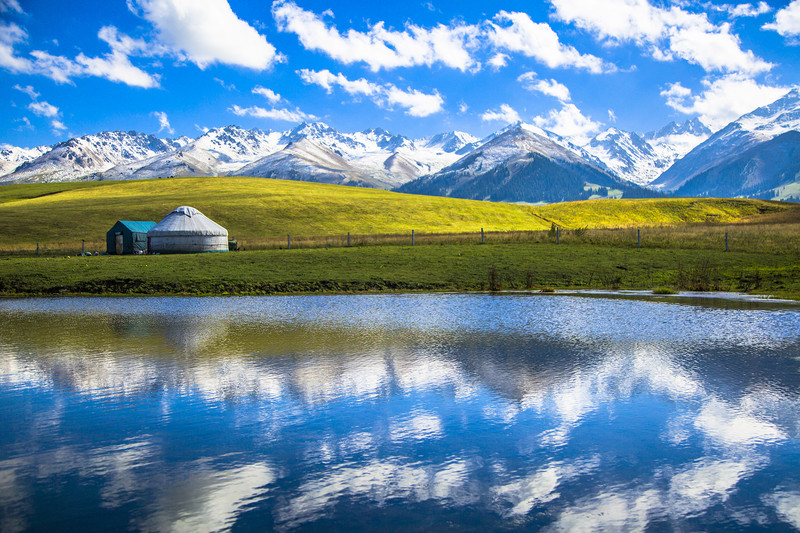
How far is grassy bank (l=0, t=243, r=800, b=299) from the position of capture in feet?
98.1

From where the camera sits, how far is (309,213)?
94.8 meters

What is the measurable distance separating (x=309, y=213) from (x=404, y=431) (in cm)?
8837

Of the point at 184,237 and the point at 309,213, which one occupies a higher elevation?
the point at 309,213

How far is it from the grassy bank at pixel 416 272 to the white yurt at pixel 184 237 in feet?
49.4

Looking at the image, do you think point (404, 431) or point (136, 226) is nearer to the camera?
point (404, 431)

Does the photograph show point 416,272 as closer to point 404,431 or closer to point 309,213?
point 404,431

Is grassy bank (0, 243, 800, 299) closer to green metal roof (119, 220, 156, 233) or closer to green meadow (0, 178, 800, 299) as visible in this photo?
green meadow (0, 178, 800, 299)

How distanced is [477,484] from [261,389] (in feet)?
16.5

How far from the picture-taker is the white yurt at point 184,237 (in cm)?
5622

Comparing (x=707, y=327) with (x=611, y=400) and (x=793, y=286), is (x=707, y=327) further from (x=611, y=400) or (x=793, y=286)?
(x=793, y=286)

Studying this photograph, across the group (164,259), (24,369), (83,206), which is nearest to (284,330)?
(24,369)

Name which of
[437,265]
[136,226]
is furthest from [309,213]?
[437,265]

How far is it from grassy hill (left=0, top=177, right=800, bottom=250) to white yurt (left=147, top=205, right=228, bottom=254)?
5.92 meters

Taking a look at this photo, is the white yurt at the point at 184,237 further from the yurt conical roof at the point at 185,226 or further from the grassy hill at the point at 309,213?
the grassy hill at the point at 309,213
